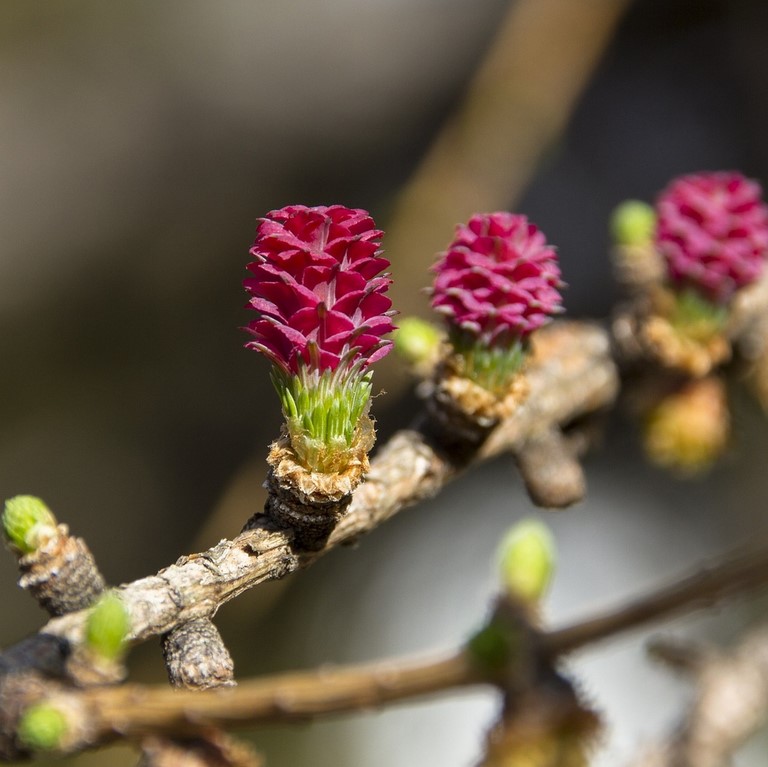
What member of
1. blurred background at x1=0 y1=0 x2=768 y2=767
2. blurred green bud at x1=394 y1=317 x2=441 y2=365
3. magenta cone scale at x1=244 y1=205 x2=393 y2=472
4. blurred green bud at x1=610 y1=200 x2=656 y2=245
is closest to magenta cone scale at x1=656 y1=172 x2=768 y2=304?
blurred green bud at x1=610 y1=200 x2=656 y2=245

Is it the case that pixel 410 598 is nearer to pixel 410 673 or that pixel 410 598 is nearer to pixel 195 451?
pixel 195 451

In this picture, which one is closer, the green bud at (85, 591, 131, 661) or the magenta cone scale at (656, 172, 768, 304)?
the green bud at (85, 591, 131, 661)

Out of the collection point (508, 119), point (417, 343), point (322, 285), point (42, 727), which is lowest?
point (42, 727)

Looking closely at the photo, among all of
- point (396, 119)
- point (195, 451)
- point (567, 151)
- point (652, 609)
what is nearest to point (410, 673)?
point (652, 609)

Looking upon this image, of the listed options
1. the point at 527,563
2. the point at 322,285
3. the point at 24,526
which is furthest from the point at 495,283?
the point at 24,526

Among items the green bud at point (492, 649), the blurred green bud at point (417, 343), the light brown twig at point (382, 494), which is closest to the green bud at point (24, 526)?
the light brown twig at point (382, 494)

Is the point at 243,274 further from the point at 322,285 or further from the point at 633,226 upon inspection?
the point at 322,285

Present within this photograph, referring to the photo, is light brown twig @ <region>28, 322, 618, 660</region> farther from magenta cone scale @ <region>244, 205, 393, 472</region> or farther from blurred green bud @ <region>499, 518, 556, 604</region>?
blurred green bud @ <region>499, 518, 556, 604</region>
